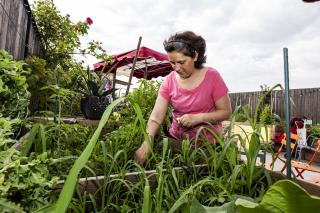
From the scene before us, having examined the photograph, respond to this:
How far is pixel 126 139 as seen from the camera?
1427mm

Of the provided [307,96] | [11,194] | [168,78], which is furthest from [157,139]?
[307,96]

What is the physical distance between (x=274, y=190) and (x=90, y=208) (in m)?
0.66

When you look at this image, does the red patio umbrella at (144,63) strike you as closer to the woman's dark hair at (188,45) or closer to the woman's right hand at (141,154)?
the woman's dark hair at (188,45)

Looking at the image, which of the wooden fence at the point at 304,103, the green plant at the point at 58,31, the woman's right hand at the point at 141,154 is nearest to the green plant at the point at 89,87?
the woman's right hand at the point at 141,154

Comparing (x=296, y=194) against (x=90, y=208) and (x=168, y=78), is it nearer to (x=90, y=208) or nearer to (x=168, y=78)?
(x=90, y=208)

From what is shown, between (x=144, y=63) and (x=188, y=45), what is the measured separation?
726 cm

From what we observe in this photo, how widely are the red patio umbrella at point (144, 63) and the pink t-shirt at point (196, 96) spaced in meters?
5.30

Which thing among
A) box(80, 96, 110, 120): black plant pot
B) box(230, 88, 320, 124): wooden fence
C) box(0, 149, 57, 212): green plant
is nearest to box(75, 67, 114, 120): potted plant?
box(80, 96, 110, 120): black plant pot

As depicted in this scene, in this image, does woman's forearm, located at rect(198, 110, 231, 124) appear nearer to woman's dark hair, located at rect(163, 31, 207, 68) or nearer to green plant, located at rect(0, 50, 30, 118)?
woman's dark hair, located at rect(163, 31, 207, 68)

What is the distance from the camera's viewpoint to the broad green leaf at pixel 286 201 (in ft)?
1.10

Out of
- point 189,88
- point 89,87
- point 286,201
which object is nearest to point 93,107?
point 89,87

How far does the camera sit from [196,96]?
2.06 meters

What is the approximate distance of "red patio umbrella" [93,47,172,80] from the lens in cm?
793

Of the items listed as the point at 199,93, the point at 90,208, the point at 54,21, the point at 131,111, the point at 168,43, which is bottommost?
the point at 90,208
